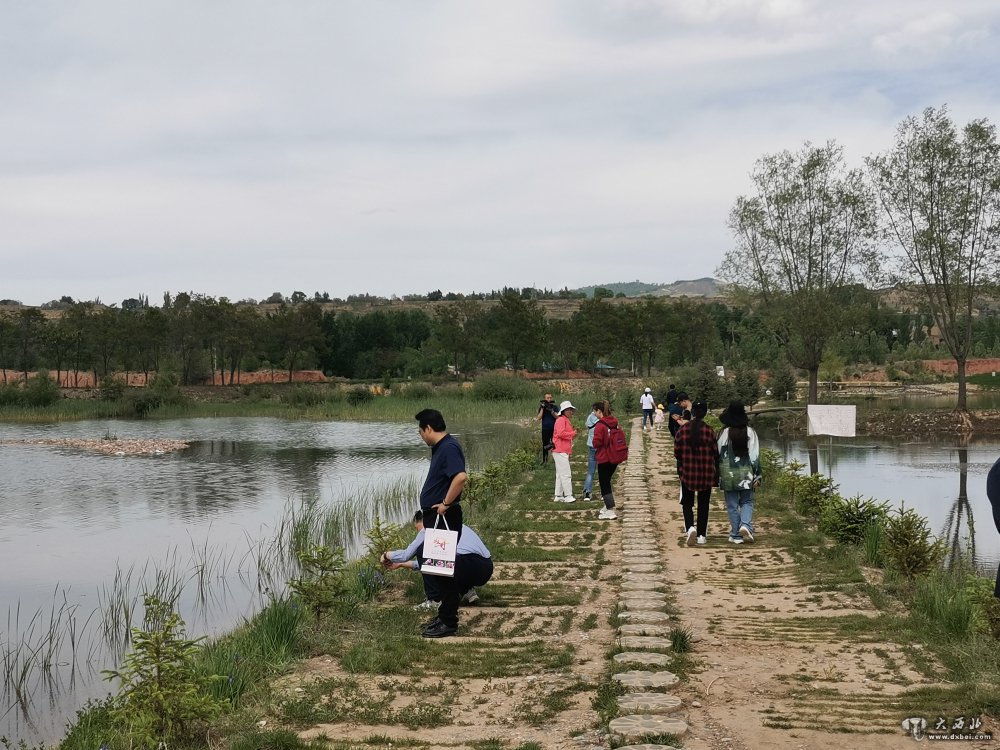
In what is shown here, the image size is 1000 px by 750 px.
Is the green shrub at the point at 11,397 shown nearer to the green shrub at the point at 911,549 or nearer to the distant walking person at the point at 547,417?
the distant walking person at the point at 547,417

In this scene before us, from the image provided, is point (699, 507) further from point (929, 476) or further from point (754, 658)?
point (929, 476)

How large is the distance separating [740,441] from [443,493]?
4.73 m

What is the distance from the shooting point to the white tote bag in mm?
7711

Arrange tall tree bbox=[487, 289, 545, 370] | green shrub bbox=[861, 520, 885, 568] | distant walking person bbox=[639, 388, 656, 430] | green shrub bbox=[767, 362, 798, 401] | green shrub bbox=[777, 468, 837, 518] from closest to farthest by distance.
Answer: green shrub bbox=[861, 520, 885, 568] → green shrub bbox=[777, 468, 837, 518] → distant walking person bbox=[639, 388, 656, 430] → green shrub bbox=[767, 362, 798, 401] → tall tree bbox=[487, 289, 545, 370]

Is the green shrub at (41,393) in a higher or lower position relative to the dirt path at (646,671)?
higher

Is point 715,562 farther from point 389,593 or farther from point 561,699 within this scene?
point 561,699

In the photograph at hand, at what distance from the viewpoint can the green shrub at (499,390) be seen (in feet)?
172

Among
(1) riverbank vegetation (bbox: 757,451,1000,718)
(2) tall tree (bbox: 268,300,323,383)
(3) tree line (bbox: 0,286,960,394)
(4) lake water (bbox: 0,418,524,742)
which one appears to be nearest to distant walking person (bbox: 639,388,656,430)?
(4) lake water (bbox: 0,418,524,742)

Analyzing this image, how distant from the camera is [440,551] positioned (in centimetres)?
775

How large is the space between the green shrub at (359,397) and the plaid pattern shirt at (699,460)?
40631mm

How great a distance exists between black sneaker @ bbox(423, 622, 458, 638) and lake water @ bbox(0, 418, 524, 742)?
293 cm

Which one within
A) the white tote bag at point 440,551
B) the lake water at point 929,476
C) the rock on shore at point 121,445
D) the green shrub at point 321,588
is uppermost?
the white tote bag at point 440,551

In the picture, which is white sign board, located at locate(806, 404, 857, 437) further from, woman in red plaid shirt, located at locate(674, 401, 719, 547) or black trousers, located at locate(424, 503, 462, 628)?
black trousers, located at locate(424, 503, 462, 628)

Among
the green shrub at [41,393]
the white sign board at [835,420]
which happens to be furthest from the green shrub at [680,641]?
the green shrub at [41,393]
